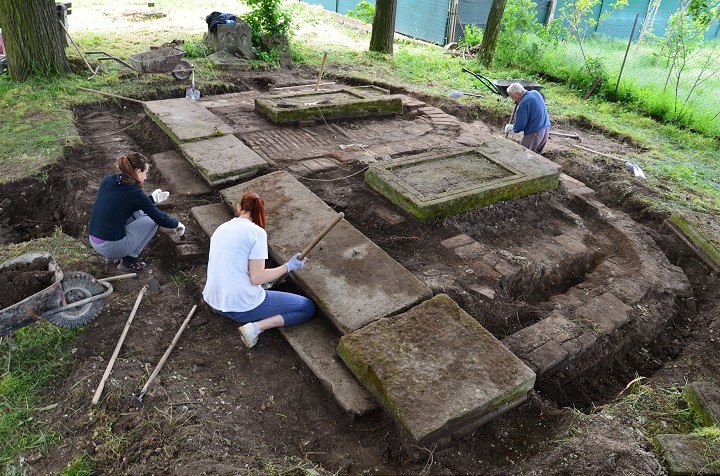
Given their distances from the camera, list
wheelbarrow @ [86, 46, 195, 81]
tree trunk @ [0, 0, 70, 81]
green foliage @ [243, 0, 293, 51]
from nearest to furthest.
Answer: tree trunk @ [0, 0, 70, 81]
wheelbarrow @ [86, 46, 195, 81]
green foliage @ [243, 0, 293, 51]

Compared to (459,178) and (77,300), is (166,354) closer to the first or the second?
(77,300)

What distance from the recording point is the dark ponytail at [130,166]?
385cm

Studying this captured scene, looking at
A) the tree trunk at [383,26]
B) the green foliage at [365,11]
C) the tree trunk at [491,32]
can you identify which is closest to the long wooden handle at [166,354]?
the tree trunk at [383,26]

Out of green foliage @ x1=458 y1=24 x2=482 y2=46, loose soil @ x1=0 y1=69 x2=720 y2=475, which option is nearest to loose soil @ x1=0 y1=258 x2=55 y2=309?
loose soil @ x1=0 y1=69 x2=720 y2=475

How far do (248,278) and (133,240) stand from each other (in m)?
1.39

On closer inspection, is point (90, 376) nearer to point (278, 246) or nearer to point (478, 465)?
point (278, 246)

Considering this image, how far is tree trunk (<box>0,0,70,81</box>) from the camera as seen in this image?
298 inches

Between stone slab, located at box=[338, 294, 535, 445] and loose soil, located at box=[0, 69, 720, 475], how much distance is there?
0.18 metres

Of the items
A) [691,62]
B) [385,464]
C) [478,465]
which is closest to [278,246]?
[385,464]

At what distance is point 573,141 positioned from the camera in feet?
24.5

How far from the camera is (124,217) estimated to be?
3.97 m

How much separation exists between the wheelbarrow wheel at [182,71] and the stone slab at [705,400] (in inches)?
317

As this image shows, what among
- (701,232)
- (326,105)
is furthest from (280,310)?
(701,232)

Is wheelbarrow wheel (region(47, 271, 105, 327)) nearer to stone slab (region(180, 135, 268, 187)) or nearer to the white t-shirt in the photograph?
the white t-shirt
